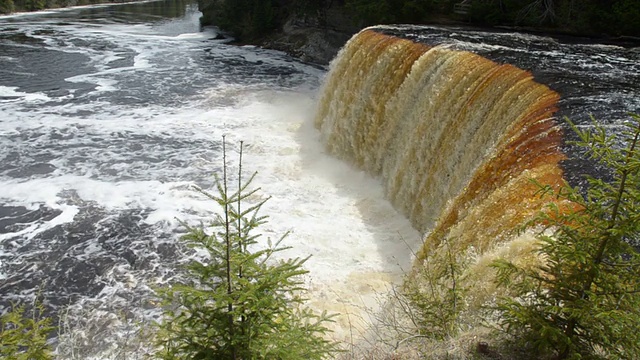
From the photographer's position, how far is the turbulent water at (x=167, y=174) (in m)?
7.08

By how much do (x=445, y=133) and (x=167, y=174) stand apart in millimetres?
6659

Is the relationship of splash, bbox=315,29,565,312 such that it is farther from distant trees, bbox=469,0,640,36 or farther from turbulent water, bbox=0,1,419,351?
distant trees, bbox=469,0,640,36

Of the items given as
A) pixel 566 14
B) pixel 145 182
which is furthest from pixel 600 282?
pixel 566 14

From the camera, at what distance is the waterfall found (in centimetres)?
498

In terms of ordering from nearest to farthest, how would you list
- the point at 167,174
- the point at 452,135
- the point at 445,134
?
the point at 452,135
the point at 445,134
the point at 167,174

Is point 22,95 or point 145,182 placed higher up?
point 22,95

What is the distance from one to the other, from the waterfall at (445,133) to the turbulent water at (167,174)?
49cm

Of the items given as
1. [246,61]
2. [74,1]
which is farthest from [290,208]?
[74,1]

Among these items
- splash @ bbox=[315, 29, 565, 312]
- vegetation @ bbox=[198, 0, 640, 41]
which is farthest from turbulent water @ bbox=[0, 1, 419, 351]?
vegetation @ bbox=[198, 0, 640, 41]

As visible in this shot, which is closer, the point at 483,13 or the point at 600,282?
the point at 600,282

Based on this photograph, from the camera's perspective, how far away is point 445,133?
8234 millimetres

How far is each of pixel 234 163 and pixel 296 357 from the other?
937 cm

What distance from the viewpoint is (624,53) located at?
11391mm

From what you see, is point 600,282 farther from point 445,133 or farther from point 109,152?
point 109,152
